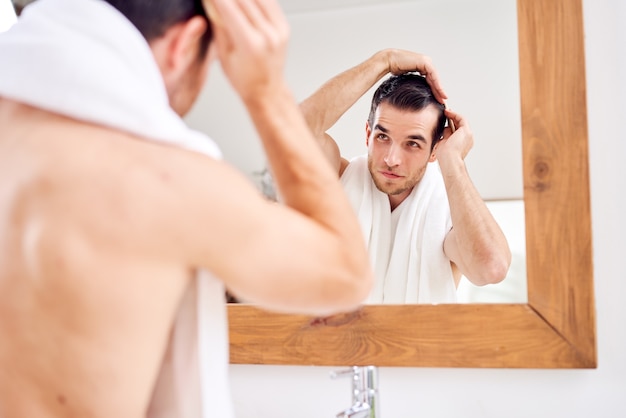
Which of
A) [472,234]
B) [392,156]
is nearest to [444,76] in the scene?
[392,156]

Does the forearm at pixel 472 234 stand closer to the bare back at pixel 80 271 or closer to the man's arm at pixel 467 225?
the man's arm at pixel 467 225

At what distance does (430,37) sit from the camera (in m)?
1.27

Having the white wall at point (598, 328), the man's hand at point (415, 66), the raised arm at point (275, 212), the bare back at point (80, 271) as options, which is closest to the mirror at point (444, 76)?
the man's hand at point (415, 66)

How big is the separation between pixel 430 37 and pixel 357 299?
725 millimetres

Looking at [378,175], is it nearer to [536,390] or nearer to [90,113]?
[536,390]

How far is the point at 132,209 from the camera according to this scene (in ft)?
1.92

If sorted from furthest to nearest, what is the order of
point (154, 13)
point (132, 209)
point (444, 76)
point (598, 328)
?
point (444, 76)
point (598, 328)
point (154, 13)
point (132, 209)

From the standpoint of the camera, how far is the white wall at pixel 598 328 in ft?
3.78

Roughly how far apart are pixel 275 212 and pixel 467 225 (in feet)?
2.22

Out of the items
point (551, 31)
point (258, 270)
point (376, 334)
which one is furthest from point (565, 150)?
point (258, 270)

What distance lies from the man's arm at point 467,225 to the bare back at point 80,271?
2.30ft

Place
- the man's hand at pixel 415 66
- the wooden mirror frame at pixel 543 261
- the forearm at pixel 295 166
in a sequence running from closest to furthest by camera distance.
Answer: the forearm at pixel 295 166, the wooden mirror frame at pixel 543 261, the man's hand at pixel 415 66

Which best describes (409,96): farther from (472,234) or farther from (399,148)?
(472,234)


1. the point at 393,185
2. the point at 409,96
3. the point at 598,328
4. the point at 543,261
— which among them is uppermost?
the point at 409,96
